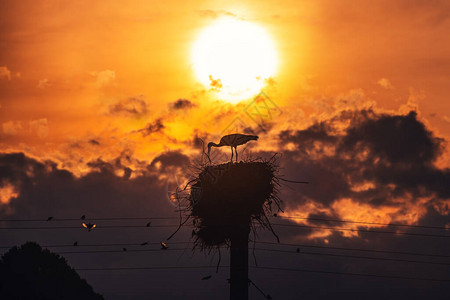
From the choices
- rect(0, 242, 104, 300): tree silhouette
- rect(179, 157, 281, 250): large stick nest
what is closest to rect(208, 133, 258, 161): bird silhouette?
rect(179, 157, 281, 250): large stick nest

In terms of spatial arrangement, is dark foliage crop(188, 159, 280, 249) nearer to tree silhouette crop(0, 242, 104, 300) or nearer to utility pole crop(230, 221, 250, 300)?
utility pole crop(230, 221, 250, 300)

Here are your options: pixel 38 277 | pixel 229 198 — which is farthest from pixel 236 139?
pixel 38 277

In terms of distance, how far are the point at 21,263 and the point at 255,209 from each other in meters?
27.5

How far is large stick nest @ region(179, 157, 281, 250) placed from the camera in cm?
2309

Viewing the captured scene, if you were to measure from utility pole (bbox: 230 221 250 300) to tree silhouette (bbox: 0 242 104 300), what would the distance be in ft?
80.3

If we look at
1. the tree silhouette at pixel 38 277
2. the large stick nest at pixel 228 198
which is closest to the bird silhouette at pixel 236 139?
the large stick nest at pixel 228 198

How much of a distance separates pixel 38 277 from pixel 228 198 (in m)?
26.6

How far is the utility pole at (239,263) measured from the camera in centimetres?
2341

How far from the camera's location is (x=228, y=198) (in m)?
23.2

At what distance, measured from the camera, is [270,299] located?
74.5 ft

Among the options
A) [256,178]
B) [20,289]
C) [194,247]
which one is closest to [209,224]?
[194,247]

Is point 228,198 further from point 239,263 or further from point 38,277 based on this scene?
point 38,277

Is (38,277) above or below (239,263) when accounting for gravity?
above

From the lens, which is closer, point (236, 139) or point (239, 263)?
point (239, 263)
